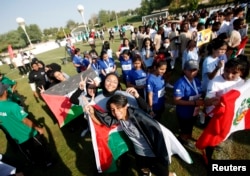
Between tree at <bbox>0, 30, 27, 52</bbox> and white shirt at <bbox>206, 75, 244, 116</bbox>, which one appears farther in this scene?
tree at <bbox>0, 30, 27, 52</bbox>

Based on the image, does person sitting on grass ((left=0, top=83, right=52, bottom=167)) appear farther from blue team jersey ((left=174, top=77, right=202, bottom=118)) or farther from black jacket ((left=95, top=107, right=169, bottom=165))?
blue team jersey ((left=174, top=77, right=202, bottom=118))

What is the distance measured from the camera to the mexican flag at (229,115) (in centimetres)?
252

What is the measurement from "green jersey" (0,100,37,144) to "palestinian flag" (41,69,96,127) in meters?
1.05

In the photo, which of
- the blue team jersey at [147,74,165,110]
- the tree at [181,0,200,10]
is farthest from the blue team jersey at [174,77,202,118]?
the tree at [181,0,200,10]

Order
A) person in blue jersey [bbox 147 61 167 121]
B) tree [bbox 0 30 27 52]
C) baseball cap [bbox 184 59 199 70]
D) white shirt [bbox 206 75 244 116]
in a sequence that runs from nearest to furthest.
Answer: white shirt [bbox 206 75 244 116], baseball cap [bbox 184 59 199 70], person in blue jersey [bbox 147 61 167 121], tree [bbox 0 30 27 52]

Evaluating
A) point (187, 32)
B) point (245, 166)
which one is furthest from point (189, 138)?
point (187, 32)

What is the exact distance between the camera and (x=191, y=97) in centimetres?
326

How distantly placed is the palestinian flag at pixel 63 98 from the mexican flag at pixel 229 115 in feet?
10.6

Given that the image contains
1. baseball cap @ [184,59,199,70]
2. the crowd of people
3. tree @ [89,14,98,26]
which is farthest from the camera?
tree @ [89,14,98,26]

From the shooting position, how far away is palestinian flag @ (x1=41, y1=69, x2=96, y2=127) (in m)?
4.59

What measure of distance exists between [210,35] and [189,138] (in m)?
5.18

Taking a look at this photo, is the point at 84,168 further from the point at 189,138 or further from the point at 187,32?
the point at 187,32

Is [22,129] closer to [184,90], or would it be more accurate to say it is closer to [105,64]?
[184,90]

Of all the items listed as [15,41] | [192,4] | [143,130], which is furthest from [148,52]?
[15,41]
